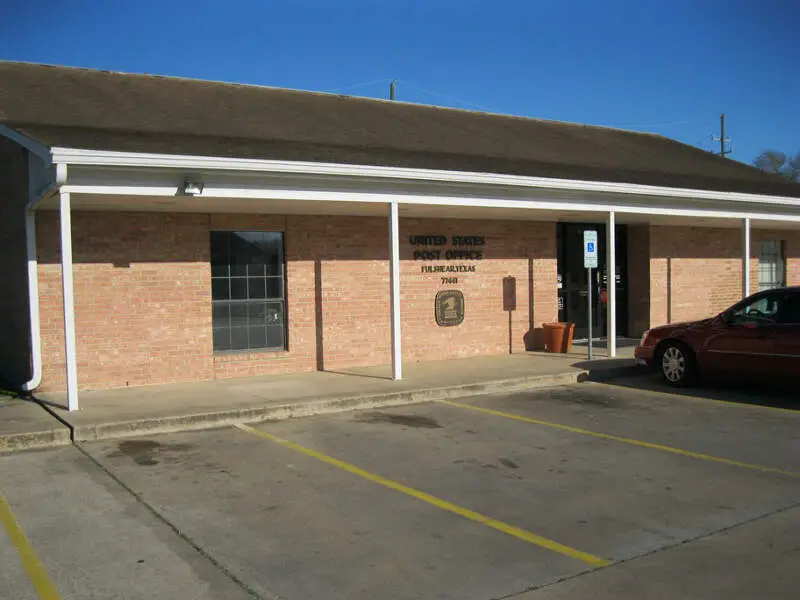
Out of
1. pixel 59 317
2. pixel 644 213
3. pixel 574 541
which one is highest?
pixel 644 213

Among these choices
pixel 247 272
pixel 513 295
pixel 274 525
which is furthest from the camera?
pixel 513 295

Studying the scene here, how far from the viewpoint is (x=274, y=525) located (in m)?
5.57

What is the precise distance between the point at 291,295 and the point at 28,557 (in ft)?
26.3

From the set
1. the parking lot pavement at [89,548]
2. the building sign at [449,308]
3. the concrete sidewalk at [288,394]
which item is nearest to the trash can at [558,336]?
the concrete sidewalk at [288,394]

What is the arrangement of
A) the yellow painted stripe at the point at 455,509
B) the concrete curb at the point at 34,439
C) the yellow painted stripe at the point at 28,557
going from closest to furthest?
1. the yellow painted stripe at the point at 28,557
2. the yellow painted stripe at the point at 455,509
3. the concrete curb at the point at 34,439

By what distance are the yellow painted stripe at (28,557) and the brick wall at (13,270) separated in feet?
17.8

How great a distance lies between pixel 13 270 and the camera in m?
11.2

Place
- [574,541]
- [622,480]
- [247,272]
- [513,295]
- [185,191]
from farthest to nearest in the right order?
[513,295] < [247,272] < [185,191] < [622,480] < [574,541]

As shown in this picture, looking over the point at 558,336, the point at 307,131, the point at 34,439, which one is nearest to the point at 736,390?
the point at 558,336

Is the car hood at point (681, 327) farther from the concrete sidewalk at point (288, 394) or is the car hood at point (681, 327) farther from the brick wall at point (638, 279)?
the brick wall at point (638, 279)

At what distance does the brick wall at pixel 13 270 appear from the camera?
10.8m

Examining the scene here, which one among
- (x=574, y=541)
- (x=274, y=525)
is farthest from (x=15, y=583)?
(x=574, y=541)

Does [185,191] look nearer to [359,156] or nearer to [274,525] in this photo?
[359,156]

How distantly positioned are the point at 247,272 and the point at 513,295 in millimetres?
5586
